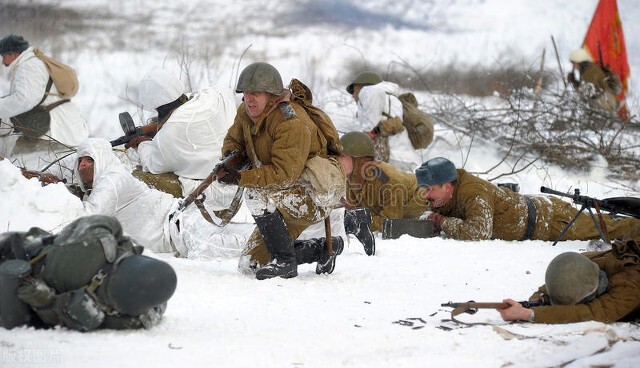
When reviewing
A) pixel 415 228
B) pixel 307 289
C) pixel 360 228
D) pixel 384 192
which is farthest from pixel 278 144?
pixel 384 192

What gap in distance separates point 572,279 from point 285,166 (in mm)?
1642

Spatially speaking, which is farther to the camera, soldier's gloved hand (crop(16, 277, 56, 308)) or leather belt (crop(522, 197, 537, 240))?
leather belt (crop(522, 197, 537, 240))

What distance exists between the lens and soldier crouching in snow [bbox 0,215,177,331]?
3.14 m

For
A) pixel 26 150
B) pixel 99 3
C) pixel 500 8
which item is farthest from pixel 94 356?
pixel 500 8

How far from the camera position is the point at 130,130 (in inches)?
291

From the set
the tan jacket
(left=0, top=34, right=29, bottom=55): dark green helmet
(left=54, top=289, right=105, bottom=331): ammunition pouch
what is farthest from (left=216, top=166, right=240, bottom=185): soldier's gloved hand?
(left=0, top=34, right=29, bottom=55): dark green helmet

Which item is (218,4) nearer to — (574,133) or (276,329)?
(574,133)

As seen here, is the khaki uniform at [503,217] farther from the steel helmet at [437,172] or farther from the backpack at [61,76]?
the backpack at [61,76]

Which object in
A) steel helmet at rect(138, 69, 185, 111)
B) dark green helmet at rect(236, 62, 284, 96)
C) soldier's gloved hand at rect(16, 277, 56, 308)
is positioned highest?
dark green helmet at rect(236, 62, 284, 96)

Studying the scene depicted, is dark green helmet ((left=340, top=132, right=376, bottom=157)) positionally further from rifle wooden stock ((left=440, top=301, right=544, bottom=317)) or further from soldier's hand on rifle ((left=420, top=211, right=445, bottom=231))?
rifle wooden stock ((left=440, top=301, right=544, bottom=317))

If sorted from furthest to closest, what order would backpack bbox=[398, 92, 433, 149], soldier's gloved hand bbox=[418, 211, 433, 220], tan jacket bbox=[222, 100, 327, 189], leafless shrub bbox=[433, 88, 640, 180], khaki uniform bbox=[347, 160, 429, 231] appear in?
leafless shrub bbox=[433, 88, 640, 180] → backpack bbox=[398, 92, 433, 149] → khaki uniform bbox=[347, 160, 429, 231] → soldier's gloved hand bbox=[418, 211, 433, 220] → tan jacket bbox=[222, 100, 327, 189]

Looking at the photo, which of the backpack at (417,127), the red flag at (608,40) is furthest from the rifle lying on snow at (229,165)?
the red flag at (608,40)

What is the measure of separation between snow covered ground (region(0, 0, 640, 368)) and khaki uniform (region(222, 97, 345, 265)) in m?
0.40

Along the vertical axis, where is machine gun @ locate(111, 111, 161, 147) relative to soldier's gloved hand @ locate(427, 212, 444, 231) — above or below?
above
